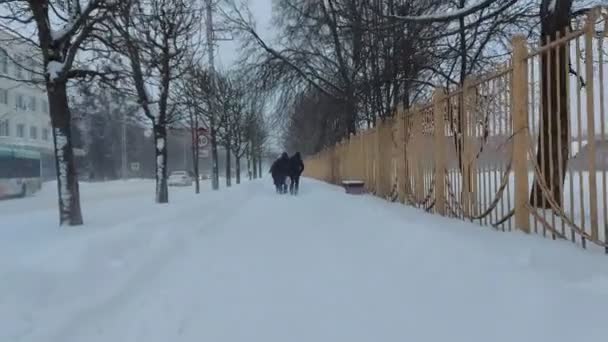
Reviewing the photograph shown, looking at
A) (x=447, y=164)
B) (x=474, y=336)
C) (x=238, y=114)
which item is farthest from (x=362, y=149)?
(x=238, y=114)

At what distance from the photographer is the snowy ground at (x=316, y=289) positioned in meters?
3.79

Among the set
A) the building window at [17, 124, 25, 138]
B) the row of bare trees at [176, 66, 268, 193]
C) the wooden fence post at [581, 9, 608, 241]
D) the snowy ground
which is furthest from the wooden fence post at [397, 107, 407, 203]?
the building window at [17, 124, 25, 138]

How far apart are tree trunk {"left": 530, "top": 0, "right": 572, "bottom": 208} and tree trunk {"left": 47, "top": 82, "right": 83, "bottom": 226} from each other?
24.5 feet

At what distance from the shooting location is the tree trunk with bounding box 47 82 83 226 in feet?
31.5

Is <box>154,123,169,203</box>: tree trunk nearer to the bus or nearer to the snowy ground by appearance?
the snowy ground

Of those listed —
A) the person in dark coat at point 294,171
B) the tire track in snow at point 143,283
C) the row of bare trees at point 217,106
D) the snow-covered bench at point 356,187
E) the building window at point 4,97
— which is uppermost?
the building window at point 4,97

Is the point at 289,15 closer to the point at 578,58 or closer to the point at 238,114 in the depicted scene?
the point at 238,114

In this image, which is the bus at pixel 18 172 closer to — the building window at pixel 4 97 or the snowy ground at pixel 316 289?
the building window at pixel 4 97

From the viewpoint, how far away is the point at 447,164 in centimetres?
927

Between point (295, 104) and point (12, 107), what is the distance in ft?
127

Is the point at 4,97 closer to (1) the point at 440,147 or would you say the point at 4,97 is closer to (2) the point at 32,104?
(2) the point at 32,104

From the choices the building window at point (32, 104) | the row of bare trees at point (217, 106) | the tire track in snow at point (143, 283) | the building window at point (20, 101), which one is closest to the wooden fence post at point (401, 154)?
the tire track in snow at point (143, 283)

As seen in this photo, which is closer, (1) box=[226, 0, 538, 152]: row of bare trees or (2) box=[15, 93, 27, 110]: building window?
(1) box=[226, 0, 538, 152]: row of bare trees

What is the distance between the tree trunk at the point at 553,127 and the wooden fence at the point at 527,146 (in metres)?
0.01
